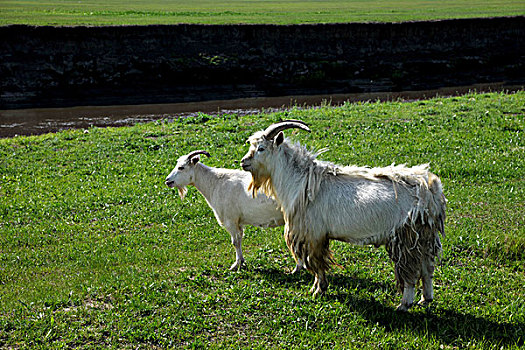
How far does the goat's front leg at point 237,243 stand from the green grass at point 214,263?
0.24 metres

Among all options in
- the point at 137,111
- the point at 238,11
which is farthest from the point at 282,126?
the point at 238,11

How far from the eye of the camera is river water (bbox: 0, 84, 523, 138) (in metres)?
28.2

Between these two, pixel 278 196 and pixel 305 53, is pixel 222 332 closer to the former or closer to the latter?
pixel 278 196

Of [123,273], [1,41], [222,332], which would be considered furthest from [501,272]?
[1,41]

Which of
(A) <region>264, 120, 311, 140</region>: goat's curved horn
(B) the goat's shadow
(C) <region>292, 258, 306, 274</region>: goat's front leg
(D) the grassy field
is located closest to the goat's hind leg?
(B) the goat's shadow

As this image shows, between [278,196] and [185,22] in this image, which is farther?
[185,22]

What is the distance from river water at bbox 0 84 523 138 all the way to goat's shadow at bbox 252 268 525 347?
59.8 ft

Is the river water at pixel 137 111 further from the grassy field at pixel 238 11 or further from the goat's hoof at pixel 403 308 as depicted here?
the goat's hoof at pixel 403 308

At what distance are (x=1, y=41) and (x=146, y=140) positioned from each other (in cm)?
2320

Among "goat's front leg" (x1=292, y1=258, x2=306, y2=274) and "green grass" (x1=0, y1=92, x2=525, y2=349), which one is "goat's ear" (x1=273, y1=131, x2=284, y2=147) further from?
"goat's front leg" (x1=292, y1=258, x2=306, y2=274)

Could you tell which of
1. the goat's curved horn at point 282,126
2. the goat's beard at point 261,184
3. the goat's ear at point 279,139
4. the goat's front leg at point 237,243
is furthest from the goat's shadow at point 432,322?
the goat's curved horn at point 282,126

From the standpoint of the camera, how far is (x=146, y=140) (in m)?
18.9

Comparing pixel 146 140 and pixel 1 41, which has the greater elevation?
pixel 1 41

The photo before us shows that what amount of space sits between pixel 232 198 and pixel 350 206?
9.04ft
